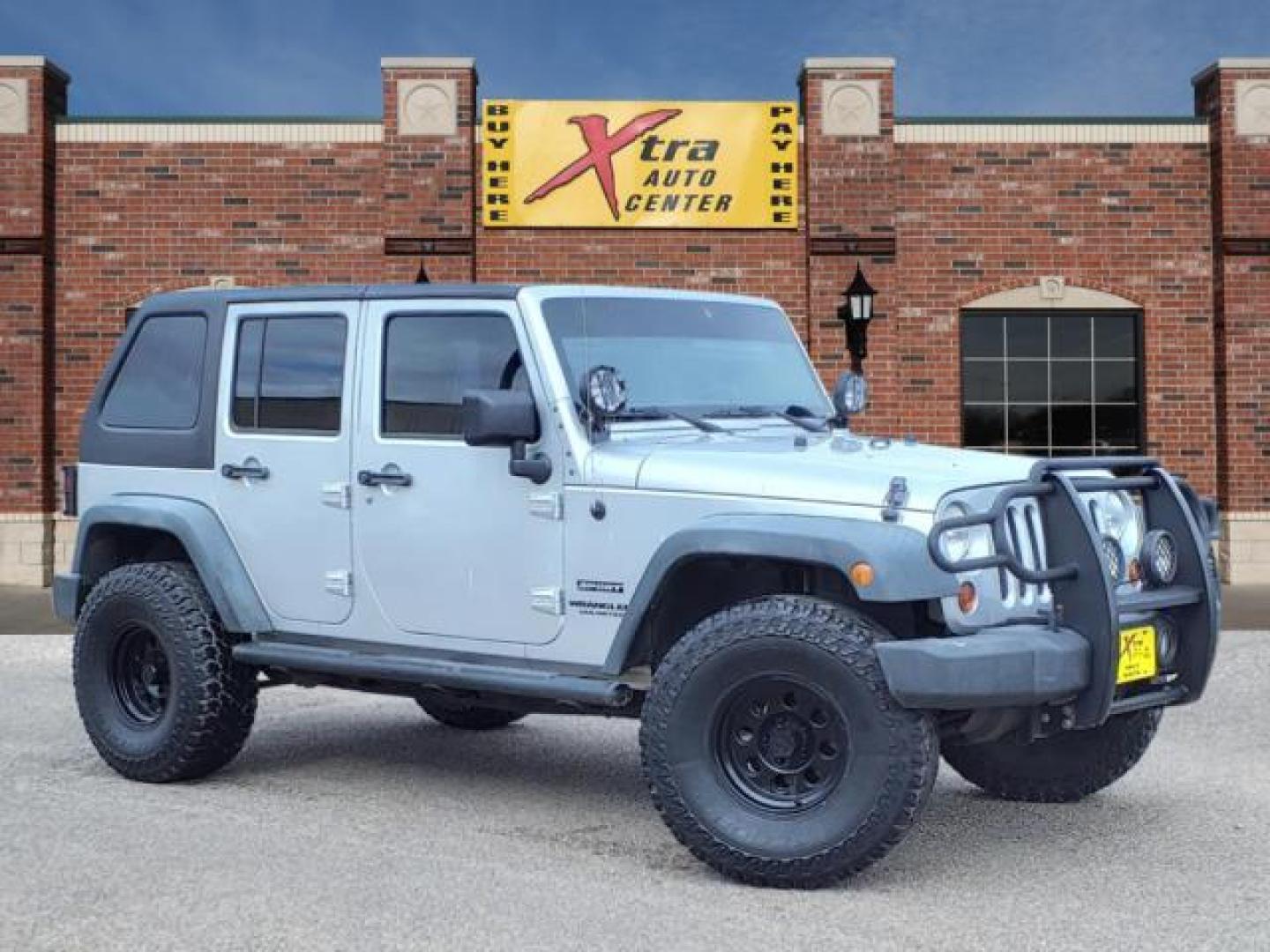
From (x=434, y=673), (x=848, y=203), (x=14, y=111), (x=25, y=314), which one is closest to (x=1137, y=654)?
(x=434, y=673)

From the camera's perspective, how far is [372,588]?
6398 millimetres

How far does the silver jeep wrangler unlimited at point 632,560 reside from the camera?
5.09 meters

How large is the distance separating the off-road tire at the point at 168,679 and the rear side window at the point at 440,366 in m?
1.20

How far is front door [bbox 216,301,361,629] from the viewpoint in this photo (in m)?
6.52

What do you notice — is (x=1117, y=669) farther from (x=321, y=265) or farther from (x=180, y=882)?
(x=321, y=265)

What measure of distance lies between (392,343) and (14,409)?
520 inches

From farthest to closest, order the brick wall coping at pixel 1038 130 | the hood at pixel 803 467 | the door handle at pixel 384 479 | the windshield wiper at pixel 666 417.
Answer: the brick wall coping at pixel 1038 130, the door handle at pixel 384 479, the windshield wiper at pixel 666 417, the hood at pixel 803 467

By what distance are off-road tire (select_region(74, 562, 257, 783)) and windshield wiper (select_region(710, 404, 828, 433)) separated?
2.23 m

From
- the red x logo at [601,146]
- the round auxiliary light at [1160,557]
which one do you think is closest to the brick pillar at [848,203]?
the red x logo at [601,146]

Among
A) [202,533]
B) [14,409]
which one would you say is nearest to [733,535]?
[202,533]

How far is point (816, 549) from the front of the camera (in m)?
5.11

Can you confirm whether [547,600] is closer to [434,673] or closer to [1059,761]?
[434,673]

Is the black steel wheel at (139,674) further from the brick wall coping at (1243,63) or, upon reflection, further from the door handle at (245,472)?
the brick wall coping at (1243,63)

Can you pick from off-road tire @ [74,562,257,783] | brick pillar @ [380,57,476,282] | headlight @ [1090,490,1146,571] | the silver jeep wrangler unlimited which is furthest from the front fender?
brick pillar @ [380,57,476,282]
